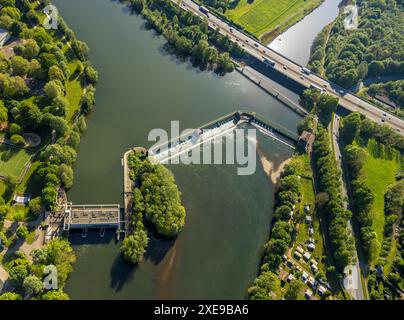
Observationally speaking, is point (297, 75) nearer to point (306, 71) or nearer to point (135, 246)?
point (306, 71)

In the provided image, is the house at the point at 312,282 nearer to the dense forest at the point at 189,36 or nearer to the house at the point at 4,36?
the dense forest at the point at 189,36

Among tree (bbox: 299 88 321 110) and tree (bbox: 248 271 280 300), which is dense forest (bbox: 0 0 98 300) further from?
tree (bbox: 299 88 321 110)

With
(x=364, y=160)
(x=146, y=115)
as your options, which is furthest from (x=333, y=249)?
(x=146, y=115)

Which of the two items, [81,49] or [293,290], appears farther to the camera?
[81,49]

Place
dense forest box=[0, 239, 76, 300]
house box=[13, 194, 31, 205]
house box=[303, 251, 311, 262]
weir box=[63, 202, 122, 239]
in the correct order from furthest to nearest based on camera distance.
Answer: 1. house box=[303, 251, 311, 262]
2. house box=[13, 194, 31, 205]
3. weir box=[63, 202, 122, 239]
4. dense forest box=[0, 239, 76, 300]

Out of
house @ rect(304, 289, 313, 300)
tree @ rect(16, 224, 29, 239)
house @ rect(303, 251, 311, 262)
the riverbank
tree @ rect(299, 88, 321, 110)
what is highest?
the riverbank

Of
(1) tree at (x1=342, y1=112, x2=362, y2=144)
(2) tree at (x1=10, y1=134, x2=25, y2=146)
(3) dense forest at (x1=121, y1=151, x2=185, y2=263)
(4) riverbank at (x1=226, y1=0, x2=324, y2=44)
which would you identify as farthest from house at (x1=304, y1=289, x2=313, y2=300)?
(4) riverbank at (x1=226, y1=0, x2=324, y2=44)

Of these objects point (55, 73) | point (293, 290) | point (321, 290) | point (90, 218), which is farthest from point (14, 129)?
point (321, 290)
